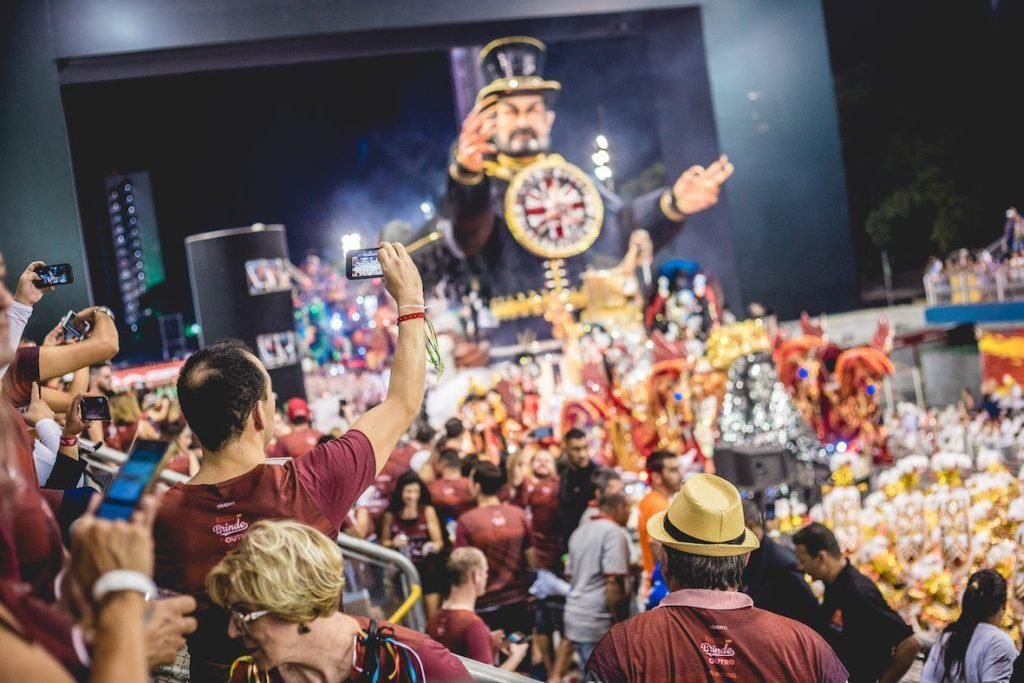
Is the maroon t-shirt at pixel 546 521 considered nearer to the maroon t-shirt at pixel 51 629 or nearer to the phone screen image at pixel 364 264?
the phone screen image at pixel 364 264

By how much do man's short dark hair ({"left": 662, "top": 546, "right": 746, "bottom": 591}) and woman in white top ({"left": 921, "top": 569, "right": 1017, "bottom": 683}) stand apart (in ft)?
4.10

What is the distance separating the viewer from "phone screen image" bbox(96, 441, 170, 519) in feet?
4.00

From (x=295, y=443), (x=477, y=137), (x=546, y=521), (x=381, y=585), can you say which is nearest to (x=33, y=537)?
(x=381, y=585)

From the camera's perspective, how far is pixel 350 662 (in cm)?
165

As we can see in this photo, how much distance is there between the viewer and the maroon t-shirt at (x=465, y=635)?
3.21m

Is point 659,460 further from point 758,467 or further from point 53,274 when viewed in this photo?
point 53,274

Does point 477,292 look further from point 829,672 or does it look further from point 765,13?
point 829,672

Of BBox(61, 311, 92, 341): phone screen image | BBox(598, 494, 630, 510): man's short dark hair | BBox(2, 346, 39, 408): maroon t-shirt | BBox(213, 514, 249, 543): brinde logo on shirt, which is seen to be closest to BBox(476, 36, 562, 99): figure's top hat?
BBox(598, 494, 630, 510): man's short dark hair

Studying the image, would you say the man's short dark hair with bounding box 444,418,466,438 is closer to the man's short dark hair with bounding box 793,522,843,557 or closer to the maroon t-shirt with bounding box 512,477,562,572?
the maroon t-shirt with bounding box 512,477,562,572

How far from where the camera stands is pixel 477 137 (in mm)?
13992

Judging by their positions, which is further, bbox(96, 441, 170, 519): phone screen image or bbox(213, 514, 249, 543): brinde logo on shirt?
bbox(213, 514, 249, 543): brinde logo on shirt

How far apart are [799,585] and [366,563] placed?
8.56 ft

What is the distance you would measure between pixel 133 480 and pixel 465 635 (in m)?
2.18

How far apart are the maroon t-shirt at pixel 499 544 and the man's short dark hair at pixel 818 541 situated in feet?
5.24
